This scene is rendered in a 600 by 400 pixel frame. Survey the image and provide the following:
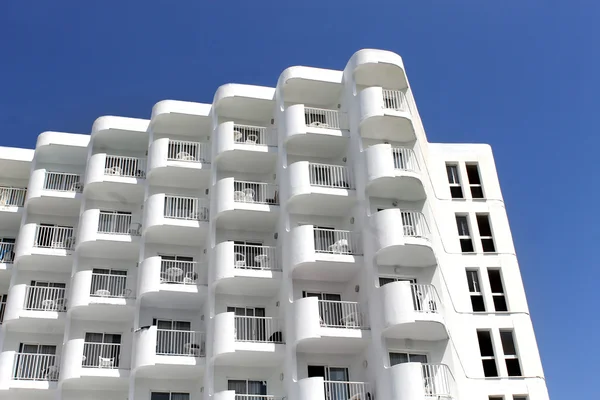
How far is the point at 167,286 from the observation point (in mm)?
29984

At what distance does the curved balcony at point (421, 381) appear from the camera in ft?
80.4

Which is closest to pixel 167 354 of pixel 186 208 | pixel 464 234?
pixel 186 208

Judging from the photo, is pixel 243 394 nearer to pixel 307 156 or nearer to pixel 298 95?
pixel 307 156

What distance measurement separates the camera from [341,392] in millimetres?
26562

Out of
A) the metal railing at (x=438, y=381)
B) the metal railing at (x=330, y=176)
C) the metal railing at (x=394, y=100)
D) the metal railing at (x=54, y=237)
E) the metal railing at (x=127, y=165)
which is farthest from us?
the metal railing at (x=127, y=165)

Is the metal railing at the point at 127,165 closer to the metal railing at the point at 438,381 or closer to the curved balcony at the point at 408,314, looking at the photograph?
the curved balcony at the point at 408,314

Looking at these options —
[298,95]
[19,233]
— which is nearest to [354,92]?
[298,95]

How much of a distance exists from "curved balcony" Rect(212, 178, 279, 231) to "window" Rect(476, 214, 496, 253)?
31.4 feet

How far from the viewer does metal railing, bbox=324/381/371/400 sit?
86.1 ft

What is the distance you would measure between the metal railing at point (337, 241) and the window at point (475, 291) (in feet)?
18.1

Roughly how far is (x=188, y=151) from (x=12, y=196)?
9791 millimetres

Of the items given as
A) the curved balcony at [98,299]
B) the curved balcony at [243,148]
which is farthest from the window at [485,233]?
the curved balcony at [98,299]

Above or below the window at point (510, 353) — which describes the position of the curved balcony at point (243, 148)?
above

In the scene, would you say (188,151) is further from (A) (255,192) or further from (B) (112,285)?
(B) (112,285)
